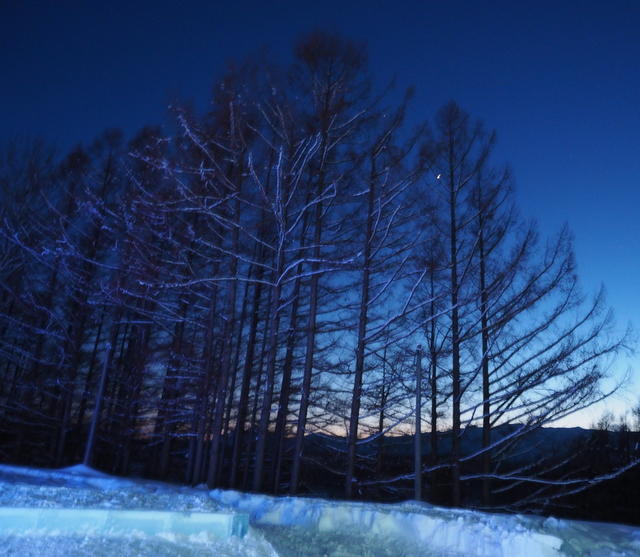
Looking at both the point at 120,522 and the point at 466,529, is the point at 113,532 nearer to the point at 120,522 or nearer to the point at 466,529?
the point at 120,522

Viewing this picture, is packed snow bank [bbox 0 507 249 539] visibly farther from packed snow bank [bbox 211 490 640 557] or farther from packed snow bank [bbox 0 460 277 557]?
packed snow bank [bbox 211 490 640 557]

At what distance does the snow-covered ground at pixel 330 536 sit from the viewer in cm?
350

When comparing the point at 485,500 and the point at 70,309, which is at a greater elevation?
the point at 70,309

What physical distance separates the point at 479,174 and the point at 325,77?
16.7ft

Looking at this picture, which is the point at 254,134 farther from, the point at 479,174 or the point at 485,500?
the point at 485,500

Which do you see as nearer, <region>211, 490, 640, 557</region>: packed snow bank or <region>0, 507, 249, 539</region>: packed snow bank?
<region>0, 507, 249, 539</region>: packed snow bank

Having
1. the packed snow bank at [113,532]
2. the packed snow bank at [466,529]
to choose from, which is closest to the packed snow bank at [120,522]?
the packed snow bank at [113,532]

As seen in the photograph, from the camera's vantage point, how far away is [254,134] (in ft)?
43.5

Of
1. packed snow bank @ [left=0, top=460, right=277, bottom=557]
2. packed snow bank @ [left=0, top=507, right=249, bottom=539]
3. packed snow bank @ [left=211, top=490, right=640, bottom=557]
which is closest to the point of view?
packed snow bank @ [left=0, top=460, right=277, bottom=557]

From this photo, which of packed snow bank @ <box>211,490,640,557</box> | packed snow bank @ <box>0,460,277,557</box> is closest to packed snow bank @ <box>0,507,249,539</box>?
packed snow bank @ <box>0,460,277,557</box>

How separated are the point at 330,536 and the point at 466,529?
145 centimetres

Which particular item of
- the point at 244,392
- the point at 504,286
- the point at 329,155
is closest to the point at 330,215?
the point at 329,155

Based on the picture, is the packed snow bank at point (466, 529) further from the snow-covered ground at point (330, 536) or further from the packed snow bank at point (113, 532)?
the packed snow bank at point (113, 532)

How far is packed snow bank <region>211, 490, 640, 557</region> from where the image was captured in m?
4.39
